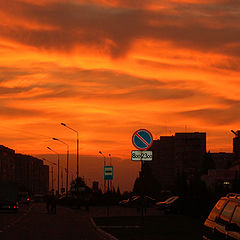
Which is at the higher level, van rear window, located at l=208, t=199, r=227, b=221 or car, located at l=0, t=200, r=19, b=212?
van rear window, located at l=208, t=199, r=227, b=221

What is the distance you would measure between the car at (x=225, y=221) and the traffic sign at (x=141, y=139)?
917 cm

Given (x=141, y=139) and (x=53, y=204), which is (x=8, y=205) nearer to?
(x=53, y=204)

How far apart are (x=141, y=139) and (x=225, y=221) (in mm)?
10686

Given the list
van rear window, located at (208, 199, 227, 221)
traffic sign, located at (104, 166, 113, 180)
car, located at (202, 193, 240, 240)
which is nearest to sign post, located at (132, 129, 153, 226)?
car, located at (202, 193, 240, 240)

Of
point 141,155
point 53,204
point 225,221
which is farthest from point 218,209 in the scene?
point 53,204

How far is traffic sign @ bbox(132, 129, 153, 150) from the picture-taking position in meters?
22.7

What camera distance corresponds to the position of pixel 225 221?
40.1ft

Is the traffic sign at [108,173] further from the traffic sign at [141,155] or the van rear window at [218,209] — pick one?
the van rear window at [218,209]

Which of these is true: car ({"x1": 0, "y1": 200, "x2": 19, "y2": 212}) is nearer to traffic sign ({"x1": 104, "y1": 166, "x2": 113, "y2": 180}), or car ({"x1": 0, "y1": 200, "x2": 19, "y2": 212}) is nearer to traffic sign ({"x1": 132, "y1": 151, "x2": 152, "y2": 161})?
traffic sign ({"x1": 104, "y1": 166, "x2": 113, "y2": 180})

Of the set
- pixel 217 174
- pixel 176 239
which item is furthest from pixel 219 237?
pixel 217 174

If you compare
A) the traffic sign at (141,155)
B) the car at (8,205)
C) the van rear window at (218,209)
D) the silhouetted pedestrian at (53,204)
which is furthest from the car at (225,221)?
the car at (8,205)

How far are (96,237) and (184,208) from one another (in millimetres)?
24240

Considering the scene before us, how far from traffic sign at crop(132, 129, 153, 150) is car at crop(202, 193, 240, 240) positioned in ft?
30.1

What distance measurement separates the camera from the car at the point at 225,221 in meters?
11.2
